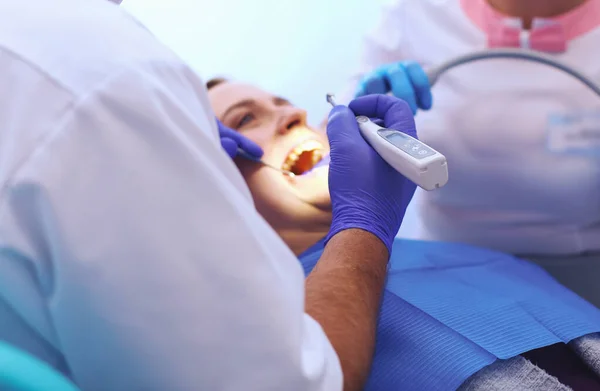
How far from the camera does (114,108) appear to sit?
491 millimetres

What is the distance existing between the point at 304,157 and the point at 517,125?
18.0 inches

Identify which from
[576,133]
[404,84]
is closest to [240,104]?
[404,84]

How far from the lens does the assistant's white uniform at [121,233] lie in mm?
482

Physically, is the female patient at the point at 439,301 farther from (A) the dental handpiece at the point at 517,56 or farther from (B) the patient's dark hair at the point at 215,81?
(A) the dental handpiece at the point at 517,56

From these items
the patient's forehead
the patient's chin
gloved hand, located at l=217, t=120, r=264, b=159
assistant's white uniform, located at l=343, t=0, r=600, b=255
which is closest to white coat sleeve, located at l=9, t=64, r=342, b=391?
gloved hand, located at l=217, t=120, r=264, b=159

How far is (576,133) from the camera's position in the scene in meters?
1.33

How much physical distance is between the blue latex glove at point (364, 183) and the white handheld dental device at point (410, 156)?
22 mm

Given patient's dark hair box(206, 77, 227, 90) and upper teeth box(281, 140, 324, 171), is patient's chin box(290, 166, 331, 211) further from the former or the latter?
patient's dark hair box(206, 77, 227, 90)

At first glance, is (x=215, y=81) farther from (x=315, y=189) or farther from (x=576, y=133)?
(x=576, y=133)

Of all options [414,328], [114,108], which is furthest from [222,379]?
[414,328]

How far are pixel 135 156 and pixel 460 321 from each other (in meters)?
0.66

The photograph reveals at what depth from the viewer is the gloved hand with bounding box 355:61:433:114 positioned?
1.28 m

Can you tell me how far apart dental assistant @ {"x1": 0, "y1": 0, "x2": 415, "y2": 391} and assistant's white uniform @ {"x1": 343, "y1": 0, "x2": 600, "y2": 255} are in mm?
949

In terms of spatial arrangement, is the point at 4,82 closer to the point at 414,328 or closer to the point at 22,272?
the point at 22,272
